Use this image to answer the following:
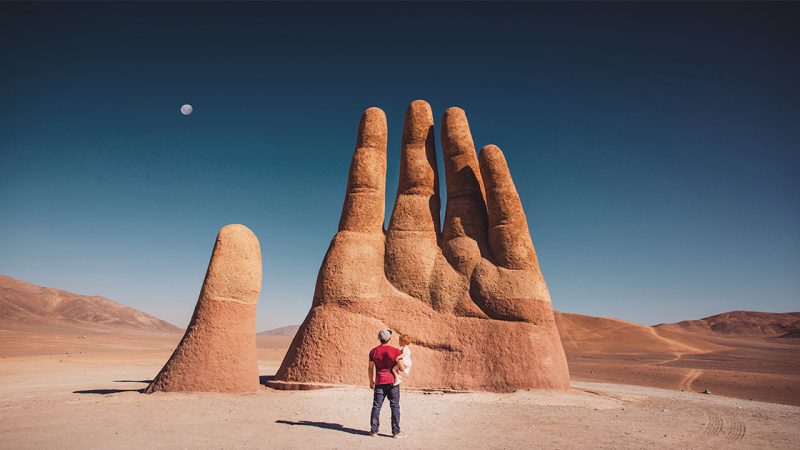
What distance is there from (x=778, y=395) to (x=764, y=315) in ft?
408

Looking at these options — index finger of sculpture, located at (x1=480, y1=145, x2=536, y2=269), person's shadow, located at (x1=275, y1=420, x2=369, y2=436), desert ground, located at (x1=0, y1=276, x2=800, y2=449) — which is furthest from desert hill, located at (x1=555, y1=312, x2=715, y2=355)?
person's shadow, located at (x1=275, y1=420, x2=369, y2=436)

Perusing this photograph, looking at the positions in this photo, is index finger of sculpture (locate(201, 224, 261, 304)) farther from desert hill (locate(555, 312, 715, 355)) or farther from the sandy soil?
desert hill (locate(555, 312, 715, 355))

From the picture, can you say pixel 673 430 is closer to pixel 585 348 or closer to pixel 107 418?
pixel 107 418

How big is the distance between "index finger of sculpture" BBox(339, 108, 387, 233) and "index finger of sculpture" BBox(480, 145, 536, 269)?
3.26m

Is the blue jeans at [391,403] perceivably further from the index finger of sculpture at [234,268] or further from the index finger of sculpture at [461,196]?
the index finger of sculpture at [461,196]

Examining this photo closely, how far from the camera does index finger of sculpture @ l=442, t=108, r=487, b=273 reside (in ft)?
47.4

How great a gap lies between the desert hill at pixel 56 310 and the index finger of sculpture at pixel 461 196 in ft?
240

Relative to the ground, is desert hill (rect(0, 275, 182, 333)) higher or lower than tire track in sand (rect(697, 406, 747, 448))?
higher

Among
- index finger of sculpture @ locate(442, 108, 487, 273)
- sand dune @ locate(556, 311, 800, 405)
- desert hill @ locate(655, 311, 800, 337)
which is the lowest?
sand dune @ locate(556, 311, 800, 405)

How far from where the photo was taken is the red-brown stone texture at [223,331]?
34.1ft

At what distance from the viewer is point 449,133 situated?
15844mm

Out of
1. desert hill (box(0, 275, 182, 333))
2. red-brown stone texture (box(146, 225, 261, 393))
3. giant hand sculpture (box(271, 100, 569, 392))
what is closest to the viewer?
red-brown stone texture (box(146, 225, 261, 393))

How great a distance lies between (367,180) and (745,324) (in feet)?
425

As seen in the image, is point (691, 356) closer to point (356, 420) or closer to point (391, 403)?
point (356, 420)
